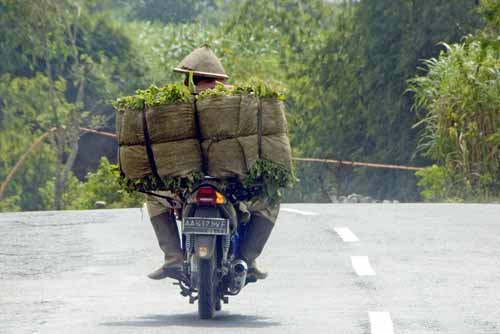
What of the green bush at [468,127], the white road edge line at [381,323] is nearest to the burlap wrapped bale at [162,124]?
the white road edge line at [381,323]

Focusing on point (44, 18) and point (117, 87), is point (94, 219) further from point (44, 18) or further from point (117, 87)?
point (117, 87)

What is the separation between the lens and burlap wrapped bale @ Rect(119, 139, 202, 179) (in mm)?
9977

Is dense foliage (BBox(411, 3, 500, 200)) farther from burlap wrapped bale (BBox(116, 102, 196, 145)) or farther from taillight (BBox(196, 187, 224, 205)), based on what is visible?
taillight (BBox(196, 187, 224, 205))

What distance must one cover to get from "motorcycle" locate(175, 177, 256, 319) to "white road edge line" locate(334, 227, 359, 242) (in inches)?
231

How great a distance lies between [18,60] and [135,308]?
36.9m

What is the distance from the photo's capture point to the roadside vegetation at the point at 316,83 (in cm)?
2577

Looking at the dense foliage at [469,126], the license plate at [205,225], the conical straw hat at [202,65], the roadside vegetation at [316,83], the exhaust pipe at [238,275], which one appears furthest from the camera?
the roadside vegetation at [316,83]

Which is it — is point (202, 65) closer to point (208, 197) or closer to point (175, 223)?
point (175, 223)

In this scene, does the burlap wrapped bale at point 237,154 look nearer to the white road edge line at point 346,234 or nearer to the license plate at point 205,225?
the license plate at point 205,225

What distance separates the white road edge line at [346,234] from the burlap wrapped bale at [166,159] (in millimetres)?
6064

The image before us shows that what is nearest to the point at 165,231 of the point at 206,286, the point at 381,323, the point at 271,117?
the point at 206,286

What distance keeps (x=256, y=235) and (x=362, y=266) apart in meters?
3.17

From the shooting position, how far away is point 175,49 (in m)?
54.7

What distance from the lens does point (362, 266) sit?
531 inches
